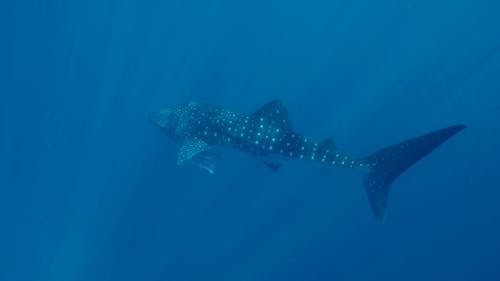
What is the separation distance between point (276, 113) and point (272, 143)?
19.5 inches

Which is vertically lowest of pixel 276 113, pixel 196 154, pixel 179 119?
pixel 196 154

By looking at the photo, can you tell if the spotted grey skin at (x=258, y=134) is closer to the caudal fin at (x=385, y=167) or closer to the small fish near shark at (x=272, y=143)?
the small fish near shark at (x=272, y=143)

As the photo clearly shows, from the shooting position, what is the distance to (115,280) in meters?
15.3

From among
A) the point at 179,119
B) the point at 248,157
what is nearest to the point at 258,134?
the point at 179,119

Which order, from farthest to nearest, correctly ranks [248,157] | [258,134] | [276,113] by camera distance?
[248,157], [258,134], [276,113]

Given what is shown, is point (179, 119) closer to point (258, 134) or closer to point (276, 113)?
point (258, 134)

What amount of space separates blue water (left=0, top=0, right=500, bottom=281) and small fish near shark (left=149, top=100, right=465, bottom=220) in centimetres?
606

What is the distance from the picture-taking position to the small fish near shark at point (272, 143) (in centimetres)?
710

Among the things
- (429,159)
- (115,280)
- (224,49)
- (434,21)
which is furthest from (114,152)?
(434,21)

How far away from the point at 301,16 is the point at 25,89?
40.9ft

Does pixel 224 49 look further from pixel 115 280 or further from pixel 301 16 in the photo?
pixel 115 280

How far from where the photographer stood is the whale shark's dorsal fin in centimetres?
770

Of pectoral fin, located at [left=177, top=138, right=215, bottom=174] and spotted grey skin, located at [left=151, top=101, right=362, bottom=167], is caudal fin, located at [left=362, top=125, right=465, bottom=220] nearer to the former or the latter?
spotted grey skin, located at [left=151, top=101, right=362, bottom=167]

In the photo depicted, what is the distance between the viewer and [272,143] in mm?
7777
